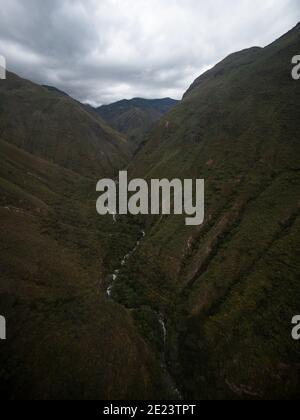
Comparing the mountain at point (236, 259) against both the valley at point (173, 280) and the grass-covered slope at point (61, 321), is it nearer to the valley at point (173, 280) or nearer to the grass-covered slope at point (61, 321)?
the valley at point (173, 280)

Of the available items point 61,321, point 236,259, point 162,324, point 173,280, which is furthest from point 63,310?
point 236,259

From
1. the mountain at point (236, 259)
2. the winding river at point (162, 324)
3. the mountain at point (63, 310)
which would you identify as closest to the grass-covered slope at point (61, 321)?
the mountain at point (63, 310)

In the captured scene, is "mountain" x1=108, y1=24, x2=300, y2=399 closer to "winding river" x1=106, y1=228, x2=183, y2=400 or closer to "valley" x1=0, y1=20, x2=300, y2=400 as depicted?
"valley" x1=0, y1=20, x2=300, y2=400

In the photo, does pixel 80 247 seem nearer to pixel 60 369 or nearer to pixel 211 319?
pixel 60 369

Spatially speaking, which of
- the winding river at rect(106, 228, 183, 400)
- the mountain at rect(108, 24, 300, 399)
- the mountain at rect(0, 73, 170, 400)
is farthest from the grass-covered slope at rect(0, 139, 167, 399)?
the mountain at rect(108, 24, 300, 399)

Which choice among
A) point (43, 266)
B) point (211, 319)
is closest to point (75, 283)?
point (43, 266)
